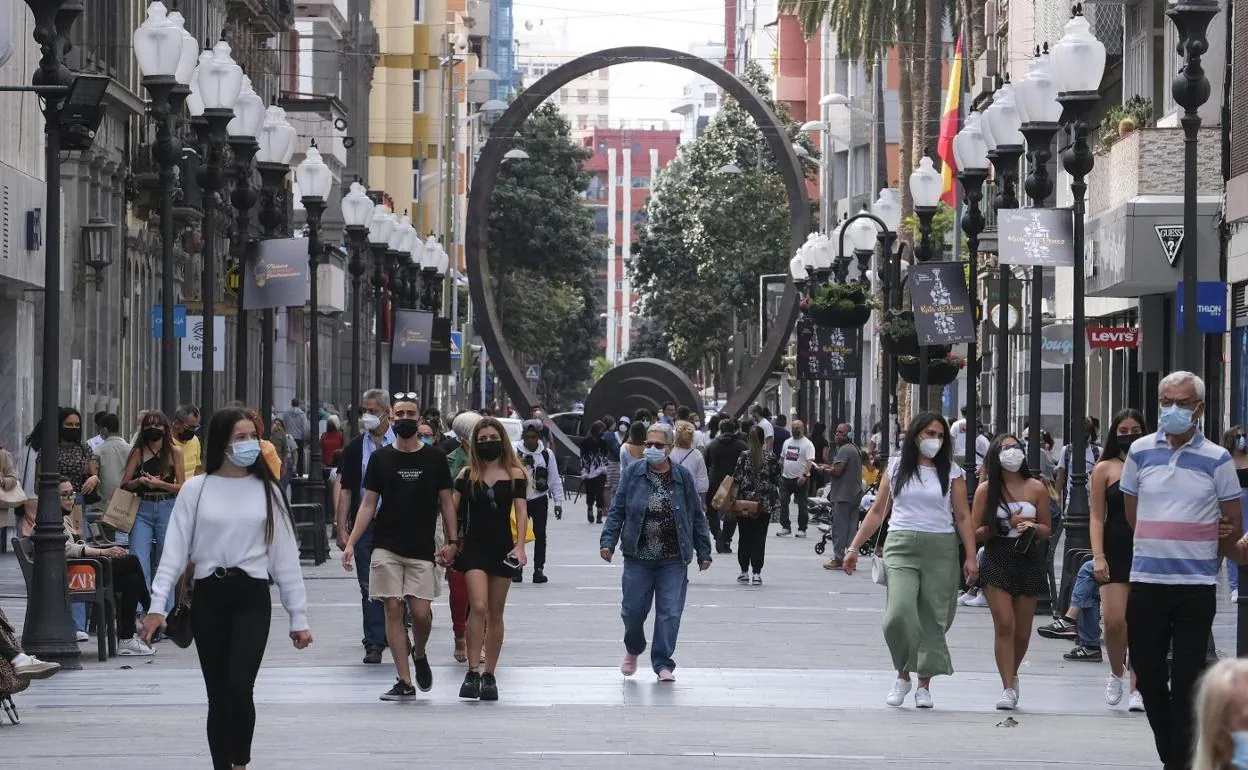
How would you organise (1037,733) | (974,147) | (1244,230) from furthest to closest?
(1244,230) → (974,147) → (1037,733)

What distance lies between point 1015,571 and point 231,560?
619cm

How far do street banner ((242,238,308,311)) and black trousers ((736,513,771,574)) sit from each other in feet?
19.7

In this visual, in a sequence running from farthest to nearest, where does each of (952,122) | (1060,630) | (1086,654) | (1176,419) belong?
(952,122), (1060,630), (1086,654), (1176,419)

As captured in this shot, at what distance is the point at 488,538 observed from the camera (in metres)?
16.0

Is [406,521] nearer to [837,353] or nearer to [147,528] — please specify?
[147,528]

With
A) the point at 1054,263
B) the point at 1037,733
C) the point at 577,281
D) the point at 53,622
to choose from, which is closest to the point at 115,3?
the point at 1054,263

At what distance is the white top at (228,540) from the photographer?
11.0m

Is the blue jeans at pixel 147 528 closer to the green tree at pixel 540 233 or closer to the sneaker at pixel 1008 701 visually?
the sneaker at pixel 1008 701

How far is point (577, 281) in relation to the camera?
10900cm

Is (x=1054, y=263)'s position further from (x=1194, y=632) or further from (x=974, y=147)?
(x=1194, y=632)

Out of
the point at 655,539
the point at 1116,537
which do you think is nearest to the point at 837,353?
the point at 655,539

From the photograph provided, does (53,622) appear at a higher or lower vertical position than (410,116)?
lower

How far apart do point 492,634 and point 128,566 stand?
4.25m

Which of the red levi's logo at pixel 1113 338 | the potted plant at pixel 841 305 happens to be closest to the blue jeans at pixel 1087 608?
the red levi's logo at pixel 1113 338
